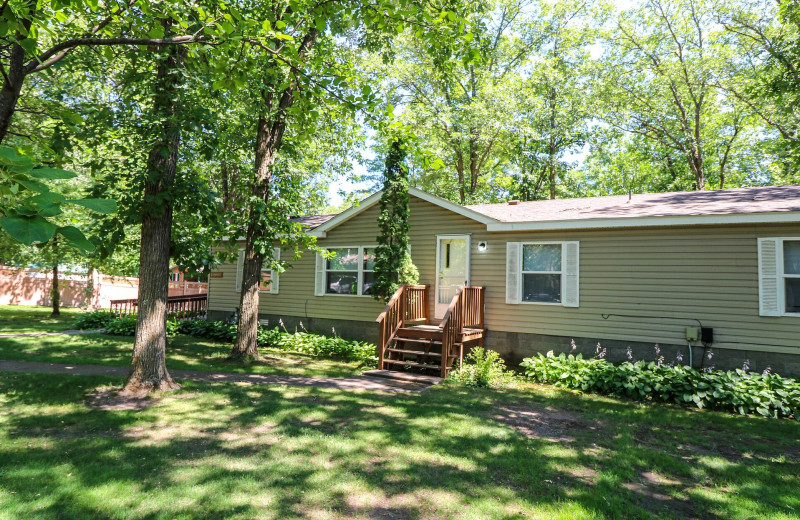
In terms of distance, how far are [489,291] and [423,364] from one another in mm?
2530

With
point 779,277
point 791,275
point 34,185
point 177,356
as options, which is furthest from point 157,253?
point 791,275

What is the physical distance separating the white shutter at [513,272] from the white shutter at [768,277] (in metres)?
4.29

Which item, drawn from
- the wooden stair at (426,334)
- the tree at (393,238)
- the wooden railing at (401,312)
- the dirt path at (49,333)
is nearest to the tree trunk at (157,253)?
the wooden railing at (401,312)

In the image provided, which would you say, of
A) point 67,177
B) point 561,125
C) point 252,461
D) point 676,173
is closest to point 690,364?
point 252,461

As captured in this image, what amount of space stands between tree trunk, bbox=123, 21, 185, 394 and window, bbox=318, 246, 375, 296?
574 cm

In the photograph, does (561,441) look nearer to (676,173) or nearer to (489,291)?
(489,291)

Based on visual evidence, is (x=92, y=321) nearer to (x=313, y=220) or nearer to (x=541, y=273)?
(x=313, y=220)

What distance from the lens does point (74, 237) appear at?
1.29 metres

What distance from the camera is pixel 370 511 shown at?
3.39m

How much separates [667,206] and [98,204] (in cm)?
1047

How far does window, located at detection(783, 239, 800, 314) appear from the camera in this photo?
25.3 feet

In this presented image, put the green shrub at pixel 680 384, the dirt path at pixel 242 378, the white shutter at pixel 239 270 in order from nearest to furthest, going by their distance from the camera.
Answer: the green shrub at pixel 680 384 < the dirt path at pixel 242 378 < the white shutter at pixel 239 270

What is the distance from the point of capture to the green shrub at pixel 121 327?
1348 cm

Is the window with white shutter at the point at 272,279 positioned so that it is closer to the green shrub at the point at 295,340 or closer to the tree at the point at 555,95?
the green shrub at the point at 295,340
